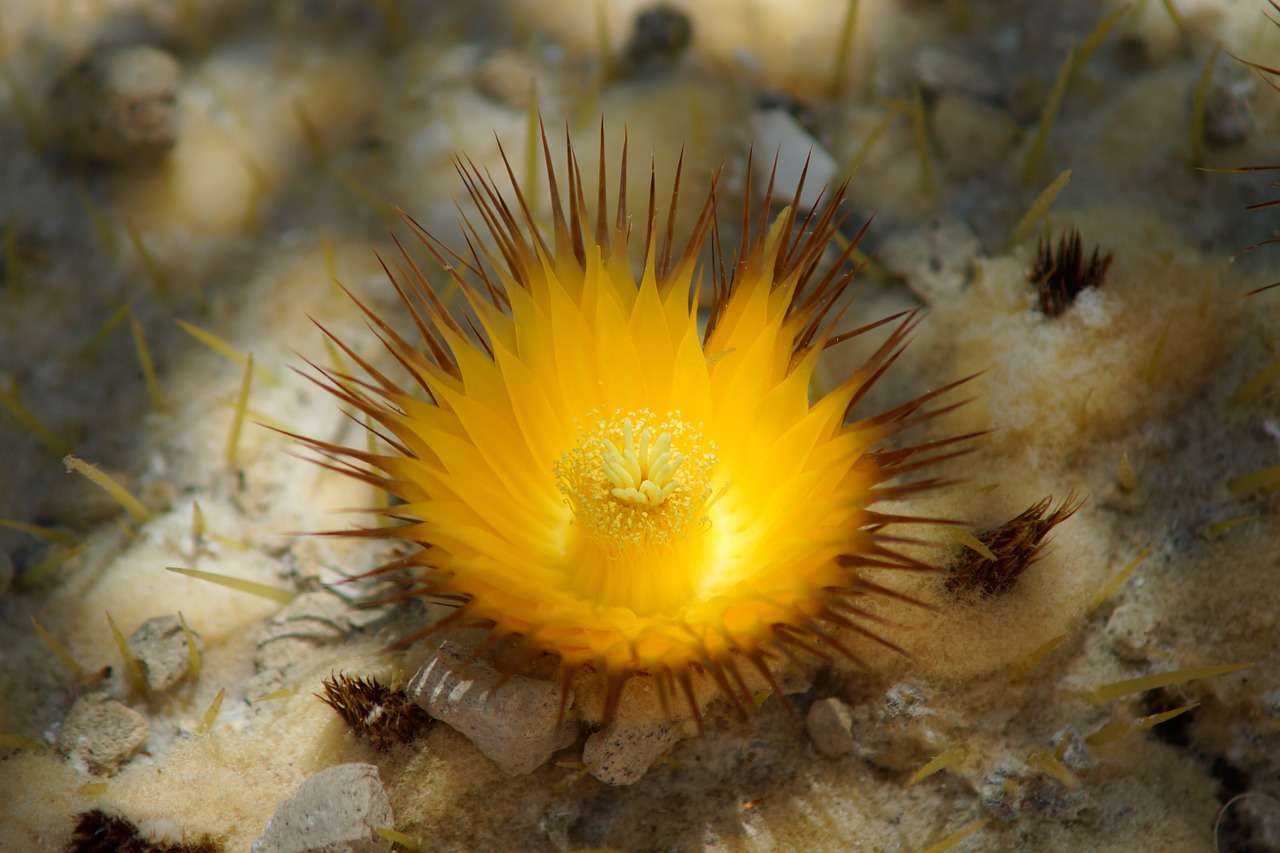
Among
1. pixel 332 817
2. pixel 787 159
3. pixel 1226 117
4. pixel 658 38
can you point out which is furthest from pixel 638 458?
pixel 1226 117

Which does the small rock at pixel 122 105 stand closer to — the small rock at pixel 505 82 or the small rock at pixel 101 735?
the small rock at pixel 505 82

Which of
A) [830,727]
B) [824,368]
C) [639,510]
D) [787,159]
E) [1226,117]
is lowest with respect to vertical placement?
[830,727]

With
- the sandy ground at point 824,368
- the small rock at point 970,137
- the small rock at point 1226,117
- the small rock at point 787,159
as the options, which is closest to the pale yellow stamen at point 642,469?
the sandy ground at point 824,368

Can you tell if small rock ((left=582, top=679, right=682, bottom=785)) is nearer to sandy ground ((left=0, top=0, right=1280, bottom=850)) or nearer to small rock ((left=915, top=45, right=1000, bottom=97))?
sandy ground ((left=0, top=0, right=1280, bottom=850))

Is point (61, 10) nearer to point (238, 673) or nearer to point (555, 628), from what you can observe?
point (238, 673)

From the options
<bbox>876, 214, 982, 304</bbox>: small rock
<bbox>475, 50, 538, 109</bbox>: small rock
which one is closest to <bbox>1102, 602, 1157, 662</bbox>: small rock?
<bbox>876, 214, 982, 304</bbox>: small rock

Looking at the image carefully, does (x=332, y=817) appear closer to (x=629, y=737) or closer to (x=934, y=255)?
(x=629, y=737)
